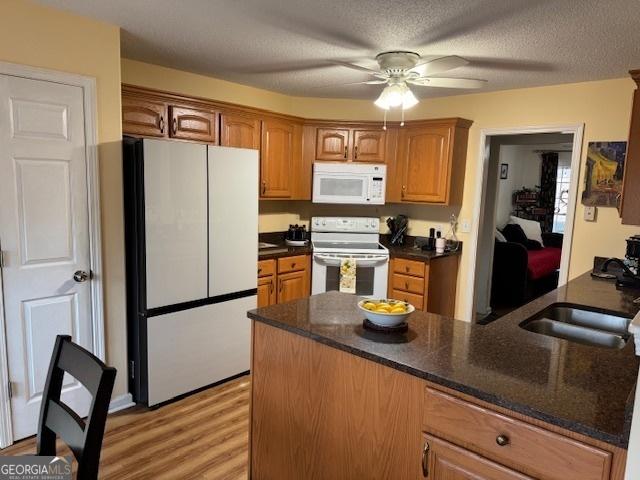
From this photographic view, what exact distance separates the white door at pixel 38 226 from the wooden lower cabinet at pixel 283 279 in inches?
57.2

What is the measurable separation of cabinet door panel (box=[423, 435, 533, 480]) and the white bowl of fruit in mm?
457

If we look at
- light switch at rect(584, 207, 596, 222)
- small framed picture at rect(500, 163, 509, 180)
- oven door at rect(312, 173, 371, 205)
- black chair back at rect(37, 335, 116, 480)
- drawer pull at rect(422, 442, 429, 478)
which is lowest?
drawer pull at rect(422, 442, 429, 478)

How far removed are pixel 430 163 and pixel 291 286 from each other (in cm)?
172

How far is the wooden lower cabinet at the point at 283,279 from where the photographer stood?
12.3ft

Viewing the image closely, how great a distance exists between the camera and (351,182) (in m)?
4.30

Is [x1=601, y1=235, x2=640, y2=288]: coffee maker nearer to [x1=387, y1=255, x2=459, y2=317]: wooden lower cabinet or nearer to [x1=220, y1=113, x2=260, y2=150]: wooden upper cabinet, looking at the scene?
[x1=387, y1=255, x2=459, y2=317]: wooden lower cabinet

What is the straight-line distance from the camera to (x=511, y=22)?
7.40 feet

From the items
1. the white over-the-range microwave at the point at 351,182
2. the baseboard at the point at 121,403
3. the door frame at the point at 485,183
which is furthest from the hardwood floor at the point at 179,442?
the door frame at the point at 485,183

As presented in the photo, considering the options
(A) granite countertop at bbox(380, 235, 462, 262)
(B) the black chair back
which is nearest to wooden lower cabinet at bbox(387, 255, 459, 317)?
(A) granite countertop at bbox(380, 235, 462, 262)

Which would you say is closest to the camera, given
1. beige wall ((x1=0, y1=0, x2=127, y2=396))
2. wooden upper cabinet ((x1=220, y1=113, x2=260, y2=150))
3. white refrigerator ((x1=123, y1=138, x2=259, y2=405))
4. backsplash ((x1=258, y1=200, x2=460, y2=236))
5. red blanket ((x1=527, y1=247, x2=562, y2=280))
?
beige wall ((x1=0, y1=0, x2=127, y2=396))

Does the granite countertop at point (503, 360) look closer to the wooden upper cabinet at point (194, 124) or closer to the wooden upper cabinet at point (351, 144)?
the wooden upper cabinet at point (194, 124)

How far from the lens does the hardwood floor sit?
2264 millimetres

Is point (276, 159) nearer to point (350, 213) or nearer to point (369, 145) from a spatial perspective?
point (369, 145)

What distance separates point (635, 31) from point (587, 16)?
407 millimetres
